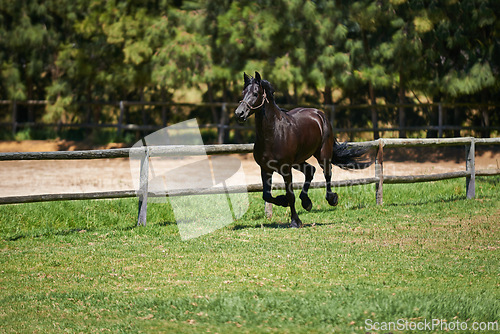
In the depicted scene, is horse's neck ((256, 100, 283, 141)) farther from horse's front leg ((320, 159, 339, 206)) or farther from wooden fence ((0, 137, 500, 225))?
horse's front leg ((320, 159, 339, 206))

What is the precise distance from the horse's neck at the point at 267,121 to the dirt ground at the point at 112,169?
5.38 metres

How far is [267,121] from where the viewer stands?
7.87 m

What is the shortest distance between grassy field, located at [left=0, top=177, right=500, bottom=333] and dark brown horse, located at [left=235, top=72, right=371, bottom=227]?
0.64 meters

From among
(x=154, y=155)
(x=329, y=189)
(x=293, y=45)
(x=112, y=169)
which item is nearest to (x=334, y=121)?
(x=293, y=45)

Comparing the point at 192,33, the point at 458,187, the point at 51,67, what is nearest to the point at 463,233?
the point at 458,187

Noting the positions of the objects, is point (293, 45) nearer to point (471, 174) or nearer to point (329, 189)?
point (471, 174)

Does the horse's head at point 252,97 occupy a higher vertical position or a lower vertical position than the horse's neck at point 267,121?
higher

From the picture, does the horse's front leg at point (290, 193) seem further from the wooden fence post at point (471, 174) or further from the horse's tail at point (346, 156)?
the wooden fence post at point (471, 174)

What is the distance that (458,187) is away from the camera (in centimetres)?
1230

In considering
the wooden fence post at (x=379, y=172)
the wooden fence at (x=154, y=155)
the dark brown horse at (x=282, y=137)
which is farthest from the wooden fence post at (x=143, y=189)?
the wooden fence post at (x=379, y=172)

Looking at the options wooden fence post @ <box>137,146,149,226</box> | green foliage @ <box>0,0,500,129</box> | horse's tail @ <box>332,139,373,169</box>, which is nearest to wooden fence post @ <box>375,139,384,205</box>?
horse's tail @ <box>332,139,373,169</box>

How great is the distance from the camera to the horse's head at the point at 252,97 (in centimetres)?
745

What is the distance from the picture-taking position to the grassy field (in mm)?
4969

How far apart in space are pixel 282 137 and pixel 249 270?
2137 mm
